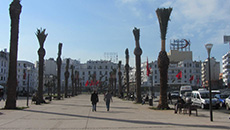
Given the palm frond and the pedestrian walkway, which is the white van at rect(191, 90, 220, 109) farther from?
the palm frond

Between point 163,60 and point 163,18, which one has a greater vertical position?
point 163,18

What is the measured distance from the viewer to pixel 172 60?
388ft

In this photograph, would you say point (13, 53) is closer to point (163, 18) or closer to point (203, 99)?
point (163, 18)

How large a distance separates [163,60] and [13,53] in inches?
525

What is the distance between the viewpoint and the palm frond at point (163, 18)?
21.1 m

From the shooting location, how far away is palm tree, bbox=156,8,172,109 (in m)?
20.7

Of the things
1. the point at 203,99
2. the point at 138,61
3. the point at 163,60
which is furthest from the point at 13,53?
the point at 203,99

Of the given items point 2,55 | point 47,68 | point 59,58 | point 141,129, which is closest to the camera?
point 141,129

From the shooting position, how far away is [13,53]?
2136 cm

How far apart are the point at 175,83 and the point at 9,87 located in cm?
9072

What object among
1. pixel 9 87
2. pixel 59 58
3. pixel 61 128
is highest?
pixel 59 58

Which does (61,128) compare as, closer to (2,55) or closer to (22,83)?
(2,55)

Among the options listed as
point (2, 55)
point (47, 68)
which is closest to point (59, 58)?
point (2, 55)

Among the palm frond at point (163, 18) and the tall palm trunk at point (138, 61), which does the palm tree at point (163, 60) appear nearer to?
the palm frond at point (163, 18)
